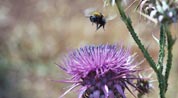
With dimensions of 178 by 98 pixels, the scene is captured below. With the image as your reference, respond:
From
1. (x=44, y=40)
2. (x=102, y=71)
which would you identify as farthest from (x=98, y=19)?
(x=44, y=40)

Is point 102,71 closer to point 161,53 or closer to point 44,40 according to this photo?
point 161,53

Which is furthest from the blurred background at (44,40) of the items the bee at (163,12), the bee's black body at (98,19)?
the bee at (163,12)

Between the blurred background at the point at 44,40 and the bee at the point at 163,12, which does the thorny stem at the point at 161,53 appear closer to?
the bee at the point at 163,12

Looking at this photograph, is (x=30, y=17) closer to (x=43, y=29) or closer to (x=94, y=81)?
(x=43, y=29)

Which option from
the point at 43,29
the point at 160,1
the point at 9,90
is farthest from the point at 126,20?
the point at 43,29

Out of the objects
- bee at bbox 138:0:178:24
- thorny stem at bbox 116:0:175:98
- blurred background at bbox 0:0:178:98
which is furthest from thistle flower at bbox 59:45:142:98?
blurred background at bbox 0:0:178:98
